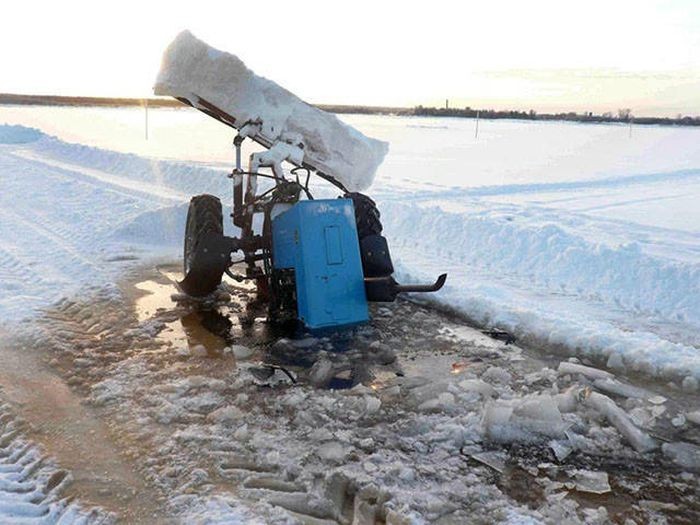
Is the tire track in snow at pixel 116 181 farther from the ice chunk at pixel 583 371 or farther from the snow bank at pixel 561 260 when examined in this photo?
the ice chunk at pixel 583 371

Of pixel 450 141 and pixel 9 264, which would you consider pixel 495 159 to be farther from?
pixel 9 264

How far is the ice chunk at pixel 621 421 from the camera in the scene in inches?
167

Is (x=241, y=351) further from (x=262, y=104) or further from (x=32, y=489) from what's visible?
(x=262, y=104)

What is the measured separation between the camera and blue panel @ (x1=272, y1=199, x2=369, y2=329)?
232 inches

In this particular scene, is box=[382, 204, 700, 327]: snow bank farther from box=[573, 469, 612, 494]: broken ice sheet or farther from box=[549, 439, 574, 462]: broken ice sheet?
box=[573, 469, 612, 494]: broken ice sheet

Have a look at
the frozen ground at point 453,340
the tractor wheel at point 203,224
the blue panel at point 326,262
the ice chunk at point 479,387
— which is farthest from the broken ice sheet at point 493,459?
the tractor wheel at point 203,224

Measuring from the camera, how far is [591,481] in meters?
3.82

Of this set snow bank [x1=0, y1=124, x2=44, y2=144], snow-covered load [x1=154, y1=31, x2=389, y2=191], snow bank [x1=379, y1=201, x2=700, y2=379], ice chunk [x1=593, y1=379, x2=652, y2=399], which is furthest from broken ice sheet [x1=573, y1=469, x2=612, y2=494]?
snow bank [x1=0, y1=124, x2=44, y2=144]

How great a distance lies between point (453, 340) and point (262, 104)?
3.10 m

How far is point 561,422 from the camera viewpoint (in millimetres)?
4379

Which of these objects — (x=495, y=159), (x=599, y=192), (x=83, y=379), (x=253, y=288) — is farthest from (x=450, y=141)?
(x=83, y=379)

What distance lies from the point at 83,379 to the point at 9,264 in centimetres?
391

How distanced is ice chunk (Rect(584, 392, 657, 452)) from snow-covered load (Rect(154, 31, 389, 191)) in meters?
3.76

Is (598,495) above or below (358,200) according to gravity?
below
